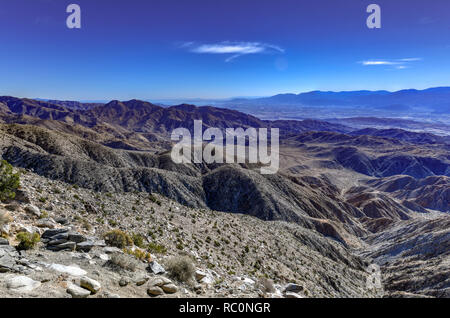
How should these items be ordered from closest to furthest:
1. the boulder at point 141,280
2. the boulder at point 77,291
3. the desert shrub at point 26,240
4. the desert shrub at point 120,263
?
the boulder at point 77,291 < the boulder at point 141,280 < the desert shrub at point 26,240 < the desert shrub at point 120,263

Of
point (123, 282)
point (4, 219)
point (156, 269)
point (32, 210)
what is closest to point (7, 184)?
point (32, 210)

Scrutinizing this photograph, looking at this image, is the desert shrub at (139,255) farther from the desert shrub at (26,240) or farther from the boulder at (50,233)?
the desert shrub at (26,240)

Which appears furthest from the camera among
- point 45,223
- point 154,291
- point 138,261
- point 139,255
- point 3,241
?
point 45,223

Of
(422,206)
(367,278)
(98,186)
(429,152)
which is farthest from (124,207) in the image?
(429,152)

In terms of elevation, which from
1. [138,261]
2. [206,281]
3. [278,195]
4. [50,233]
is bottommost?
[278,195]

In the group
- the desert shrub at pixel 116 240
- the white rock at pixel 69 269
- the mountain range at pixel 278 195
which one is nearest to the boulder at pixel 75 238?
the desert shrub at pixel 116 240

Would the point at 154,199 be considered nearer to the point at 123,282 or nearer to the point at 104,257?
the point at 104,257

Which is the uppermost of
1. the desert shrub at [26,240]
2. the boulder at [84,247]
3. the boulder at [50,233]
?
the desert shrub at [26,240]
